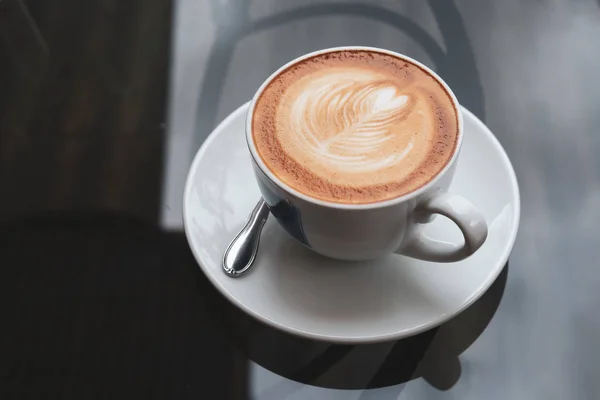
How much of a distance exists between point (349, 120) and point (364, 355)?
9.0 inches

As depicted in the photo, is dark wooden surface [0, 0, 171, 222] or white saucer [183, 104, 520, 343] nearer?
white saucer [183, 104, 520, 343]

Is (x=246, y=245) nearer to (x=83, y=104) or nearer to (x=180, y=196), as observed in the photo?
(x=180, y=196)

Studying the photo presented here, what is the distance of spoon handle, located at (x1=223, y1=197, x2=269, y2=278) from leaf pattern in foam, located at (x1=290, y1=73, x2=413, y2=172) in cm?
11

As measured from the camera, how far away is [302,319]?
1.92 feet

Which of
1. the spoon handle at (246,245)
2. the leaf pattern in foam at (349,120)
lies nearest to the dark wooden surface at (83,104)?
the spoon handle at (246,245)

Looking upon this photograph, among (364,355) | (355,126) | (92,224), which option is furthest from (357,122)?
(92,224)

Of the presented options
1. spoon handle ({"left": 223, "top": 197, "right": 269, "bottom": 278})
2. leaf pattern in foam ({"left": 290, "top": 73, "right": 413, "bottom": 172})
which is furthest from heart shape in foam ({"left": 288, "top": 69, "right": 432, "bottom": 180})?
spoon handle ({"left": 223, "top": 197, "right": 269, "bottom": 278})

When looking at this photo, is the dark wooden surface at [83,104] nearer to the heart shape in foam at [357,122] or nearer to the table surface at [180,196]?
the table surface at [180,196]

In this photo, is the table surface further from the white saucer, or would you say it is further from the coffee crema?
the coffee crema

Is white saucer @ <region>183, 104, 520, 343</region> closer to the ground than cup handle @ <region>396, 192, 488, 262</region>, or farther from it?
closer to the ground

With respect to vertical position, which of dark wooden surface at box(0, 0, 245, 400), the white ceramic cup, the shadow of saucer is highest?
the white ceramic cup

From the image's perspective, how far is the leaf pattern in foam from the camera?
0.57 meters

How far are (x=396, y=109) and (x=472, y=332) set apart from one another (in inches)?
9.2

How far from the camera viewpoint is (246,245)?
64 centimetres
